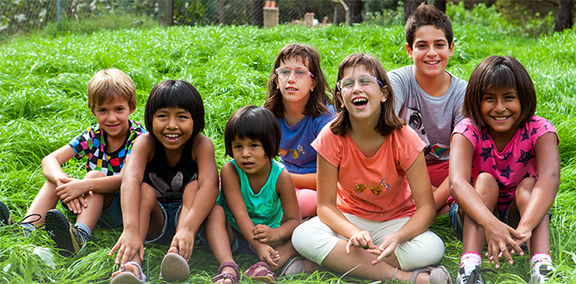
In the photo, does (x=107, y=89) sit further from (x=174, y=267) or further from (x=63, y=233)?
(x=174, y=267)

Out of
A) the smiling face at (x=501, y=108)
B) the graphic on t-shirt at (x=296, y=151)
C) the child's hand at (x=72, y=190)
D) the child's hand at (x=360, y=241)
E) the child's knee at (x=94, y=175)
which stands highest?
the smiling face at (x=501, y=108)

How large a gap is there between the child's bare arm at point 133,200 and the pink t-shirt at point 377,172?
974 mm

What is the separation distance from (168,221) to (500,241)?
1.79m

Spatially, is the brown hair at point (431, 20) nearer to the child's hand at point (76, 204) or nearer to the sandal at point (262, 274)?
the sandal at point (262, 274)

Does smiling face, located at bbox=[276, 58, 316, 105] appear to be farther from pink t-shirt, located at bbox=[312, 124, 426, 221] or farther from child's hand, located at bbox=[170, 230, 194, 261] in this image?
child's hand, located at bbox=[170, 230, 194, 261]

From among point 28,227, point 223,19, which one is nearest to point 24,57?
point 28,227

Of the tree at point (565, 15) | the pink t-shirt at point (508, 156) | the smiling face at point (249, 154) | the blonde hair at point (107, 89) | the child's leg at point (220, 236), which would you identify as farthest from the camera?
the tree at point (565, 15)

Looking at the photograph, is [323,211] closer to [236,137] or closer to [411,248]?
[411,248]

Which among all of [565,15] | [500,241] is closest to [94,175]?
[500,241]

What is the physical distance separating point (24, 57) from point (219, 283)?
16.8 ft

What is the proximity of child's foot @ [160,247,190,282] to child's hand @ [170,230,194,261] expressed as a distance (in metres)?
0.04

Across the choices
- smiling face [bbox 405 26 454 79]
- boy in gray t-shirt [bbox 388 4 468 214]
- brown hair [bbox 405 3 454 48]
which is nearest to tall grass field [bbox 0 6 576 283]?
boy in gray t-shirt [bbox 388 4 468 214]

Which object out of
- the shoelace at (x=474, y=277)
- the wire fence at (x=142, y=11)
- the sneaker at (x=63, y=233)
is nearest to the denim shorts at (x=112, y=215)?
the sneaker at (x=63, y=233)

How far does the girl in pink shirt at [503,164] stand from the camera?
216 centimetres
